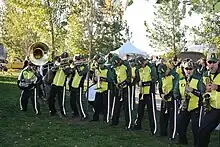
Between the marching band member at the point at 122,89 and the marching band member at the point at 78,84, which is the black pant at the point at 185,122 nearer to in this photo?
the marching band member at the point at 122,89

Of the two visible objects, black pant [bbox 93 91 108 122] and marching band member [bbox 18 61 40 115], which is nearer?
black pant [bbox 93 91 108 122]

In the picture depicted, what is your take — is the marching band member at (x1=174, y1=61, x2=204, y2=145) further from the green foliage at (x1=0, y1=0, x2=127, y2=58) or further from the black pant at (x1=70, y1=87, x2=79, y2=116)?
the green foliage at (x1=0, y1=0, x2=127, y2=58)

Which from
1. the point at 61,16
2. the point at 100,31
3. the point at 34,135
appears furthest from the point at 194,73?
the point at 100,31

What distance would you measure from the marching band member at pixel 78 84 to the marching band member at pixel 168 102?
2.70 meters

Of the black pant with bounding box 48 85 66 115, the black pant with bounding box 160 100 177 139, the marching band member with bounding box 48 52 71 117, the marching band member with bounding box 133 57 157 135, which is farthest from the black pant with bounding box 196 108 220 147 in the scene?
the black pant with bounding box 48 85 66 115

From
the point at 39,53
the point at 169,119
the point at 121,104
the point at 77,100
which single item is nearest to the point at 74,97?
the point at 77,100

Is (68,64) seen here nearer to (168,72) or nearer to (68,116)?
(68,116)

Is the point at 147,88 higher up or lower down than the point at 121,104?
higher up

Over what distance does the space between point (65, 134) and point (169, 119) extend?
2480mm

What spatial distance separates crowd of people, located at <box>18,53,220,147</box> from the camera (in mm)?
8367

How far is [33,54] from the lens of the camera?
49.9 ft

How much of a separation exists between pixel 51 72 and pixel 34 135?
350cm

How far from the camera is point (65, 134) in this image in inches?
414

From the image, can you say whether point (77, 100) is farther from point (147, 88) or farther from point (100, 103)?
point (147, 88)
